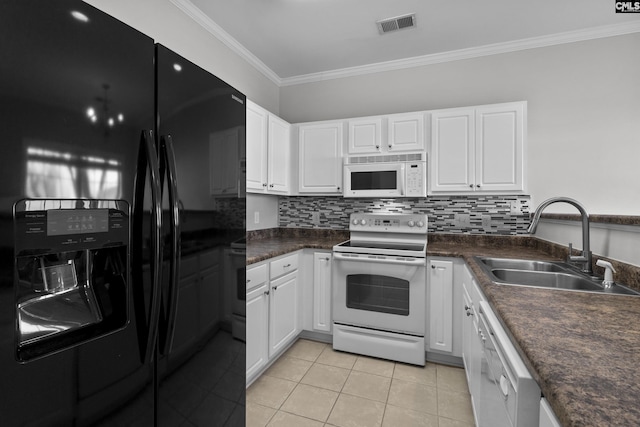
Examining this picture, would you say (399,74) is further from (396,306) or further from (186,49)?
(396,306)

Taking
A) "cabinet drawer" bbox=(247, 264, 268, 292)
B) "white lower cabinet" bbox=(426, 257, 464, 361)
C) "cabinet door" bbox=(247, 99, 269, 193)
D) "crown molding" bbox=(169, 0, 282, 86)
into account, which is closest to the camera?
"cabinet drawer" bbox=(247, 264, 268, 292)

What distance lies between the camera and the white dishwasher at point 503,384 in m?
0.74

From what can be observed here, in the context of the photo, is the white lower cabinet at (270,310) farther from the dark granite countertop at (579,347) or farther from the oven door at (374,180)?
the dark granite countertop at (579,347)

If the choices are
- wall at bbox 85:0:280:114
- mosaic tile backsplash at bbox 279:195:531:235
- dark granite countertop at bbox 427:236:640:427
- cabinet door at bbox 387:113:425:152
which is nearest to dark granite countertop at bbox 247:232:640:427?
dark granite countertop at bbox 427:236:640:427

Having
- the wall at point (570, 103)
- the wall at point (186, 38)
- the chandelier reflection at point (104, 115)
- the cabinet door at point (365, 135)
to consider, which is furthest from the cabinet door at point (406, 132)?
the chandelier reflection at point (104, 115)

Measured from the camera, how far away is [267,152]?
2.84 meters

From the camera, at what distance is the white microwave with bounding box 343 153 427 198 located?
9.17 feet

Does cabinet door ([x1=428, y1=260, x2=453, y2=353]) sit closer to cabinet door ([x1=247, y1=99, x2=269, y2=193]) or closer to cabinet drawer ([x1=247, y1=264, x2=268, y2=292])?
cabinet drawer ([x1=247, y1=264, x2=268, y2=292])

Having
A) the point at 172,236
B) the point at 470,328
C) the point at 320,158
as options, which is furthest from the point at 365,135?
the point at 172,236

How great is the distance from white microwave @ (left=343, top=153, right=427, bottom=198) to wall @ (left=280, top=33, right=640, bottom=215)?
754 mm

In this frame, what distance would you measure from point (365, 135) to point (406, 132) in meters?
0.38

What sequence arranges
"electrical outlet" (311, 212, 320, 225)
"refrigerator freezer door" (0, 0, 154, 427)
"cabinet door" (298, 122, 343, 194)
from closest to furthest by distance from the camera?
"refrigerator freezer door" (0, 0, 154, 427), "cabinet door" (298, 122, 343, 194), "electrical outlet" (311, 212, 320, 225)

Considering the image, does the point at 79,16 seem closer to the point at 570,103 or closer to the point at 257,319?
the point at 257,319

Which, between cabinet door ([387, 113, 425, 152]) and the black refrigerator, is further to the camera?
cabinet door ([387, 113, 425, 152])
